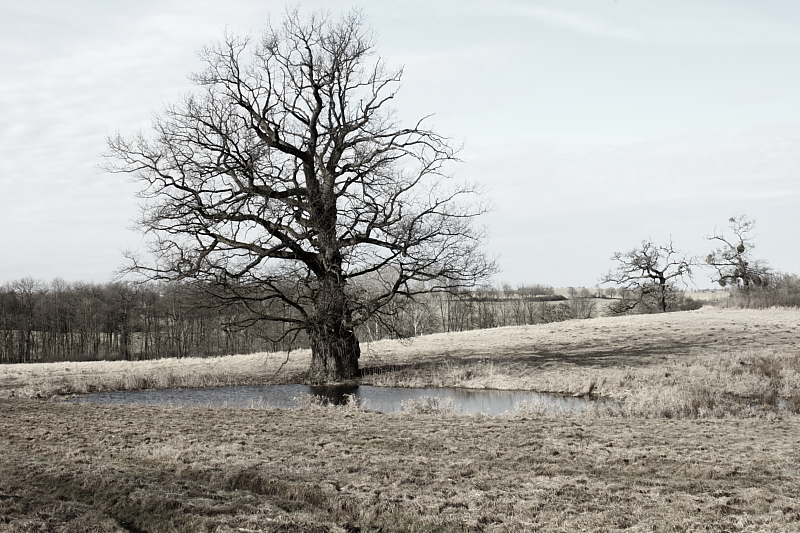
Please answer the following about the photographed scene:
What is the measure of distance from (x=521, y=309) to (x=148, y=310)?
46086 mm

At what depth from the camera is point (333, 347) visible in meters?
25.0

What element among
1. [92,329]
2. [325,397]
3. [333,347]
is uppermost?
[92,329]

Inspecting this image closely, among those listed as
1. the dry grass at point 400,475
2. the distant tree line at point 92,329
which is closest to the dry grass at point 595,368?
the dry grass at point 400,475

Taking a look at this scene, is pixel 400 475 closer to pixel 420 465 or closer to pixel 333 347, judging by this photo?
pixel 420 465

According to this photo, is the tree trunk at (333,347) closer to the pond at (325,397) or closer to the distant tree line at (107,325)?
the pond at (325,397)

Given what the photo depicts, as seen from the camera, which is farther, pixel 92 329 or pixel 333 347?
pixel 92 329

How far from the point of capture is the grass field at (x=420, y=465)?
7.18 meters

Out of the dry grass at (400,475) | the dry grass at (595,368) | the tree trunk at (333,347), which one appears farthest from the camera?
the tree trunk at (333,347)

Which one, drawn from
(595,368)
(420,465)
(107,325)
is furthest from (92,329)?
(420,465)

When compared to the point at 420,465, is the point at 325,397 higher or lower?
higher

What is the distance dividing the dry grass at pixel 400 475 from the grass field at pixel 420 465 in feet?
0.11

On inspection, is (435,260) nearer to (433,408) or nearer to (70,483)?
(433,408)

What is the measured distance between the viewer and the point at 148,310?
66.4m

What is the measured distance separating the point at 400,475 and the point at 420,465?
75 cm
